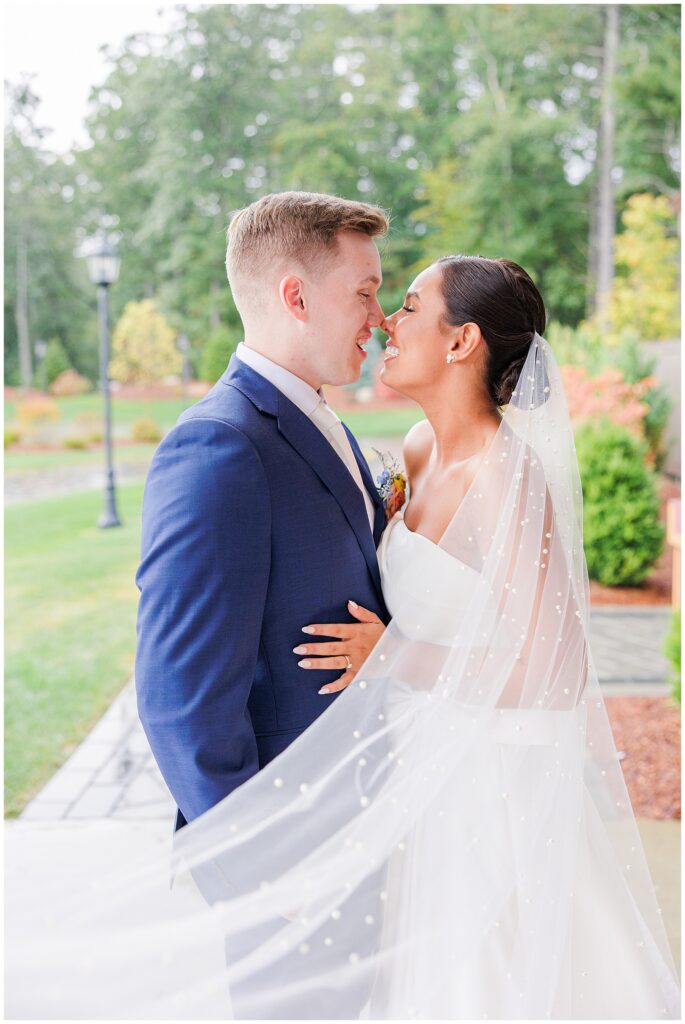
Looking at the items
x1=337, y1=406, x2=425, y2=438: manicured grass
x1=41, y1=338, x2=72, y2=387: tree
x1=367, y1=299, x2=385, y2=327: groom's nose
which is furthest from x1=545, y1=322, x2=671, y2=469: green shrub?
x1=41, y1=338, x2=72, y2=387: tree

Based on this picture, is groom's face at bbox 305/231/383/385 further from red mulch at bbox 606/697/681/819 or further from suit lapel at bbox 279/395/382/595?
red mulch at bbox 606/697/681/819

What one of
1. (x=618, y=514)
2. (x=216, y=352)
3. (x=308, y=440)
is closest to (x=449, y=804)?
(x=308, y=440)

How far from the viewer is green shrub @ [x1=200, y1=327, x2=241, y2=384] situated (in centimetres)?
2180

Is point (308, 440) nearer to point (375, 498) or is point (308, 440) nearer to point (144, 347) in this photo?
point (375, 498)

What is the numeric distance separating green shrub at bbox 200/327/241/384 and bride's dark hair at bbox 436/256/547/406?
64.5 ft

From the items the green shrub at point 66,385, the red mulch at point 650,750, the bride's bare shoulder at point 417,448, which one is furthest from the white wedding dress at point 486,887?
the green shrub at point 66,385

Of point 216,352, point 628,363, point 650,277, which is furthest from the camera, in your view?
point 216,352

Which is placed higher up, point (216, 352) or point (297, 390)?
point (297, 390)

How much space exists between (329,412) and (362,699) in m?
0.63

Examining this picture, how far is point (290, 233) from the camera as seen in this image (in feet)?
6.31

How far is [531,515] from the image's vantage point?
214 cm

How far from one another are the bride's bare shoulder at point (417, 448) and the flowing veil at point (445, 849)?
A: 1.34 ft

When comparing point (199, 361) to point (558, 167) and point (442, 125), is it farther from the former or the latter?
Answer: point (558, 167)

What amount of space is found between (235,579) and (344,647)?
1.05 feet
